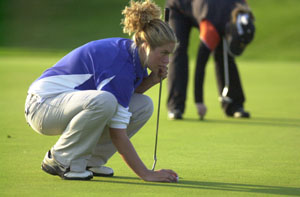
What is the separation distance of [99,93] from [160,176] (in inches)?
24.0

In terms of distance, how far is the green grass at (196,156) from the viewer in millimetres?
3639

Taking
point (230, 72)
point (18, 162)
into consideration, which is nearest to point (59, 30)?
point (230, 72)

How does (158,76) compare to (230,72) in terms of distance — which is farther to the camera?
(230,72)

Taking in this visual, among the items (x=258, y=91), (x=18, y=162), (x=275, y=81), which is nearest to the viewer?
(x=18, y=162)

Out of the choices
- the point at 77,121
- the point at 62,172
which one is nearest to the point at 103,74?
the point at 77,121

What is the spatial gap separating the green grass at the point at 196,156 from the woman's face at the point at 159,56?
686 millimetres

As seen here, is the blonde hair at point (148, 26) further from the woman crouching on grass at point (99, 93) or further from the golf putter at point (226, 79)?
the golf putter at point (226, 79)

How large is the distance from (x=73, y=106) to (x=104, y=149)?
0.43m

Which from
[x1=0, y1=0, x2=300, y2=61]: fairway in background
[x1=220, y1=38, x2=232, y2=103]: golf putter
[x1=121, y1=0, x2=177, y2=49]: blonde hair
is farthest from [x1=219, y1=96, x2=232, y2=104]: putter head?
[x1=0, y1=0, x2=300, y2=61]: fairway in background

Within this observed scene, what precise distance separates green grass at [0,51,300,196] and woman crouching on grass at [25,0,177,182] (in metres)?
0.15

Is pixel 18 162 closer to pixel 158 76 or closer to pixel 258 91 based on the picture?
pixel 158 76

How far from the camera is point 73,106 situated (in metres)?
3.72

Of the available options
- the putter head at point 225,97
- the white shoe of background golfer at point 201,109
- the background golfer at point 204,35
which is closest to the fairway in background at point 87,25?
the putter head at point 225,97

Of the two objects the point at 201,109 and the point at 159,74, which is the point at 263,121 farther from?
the point at 159,74
